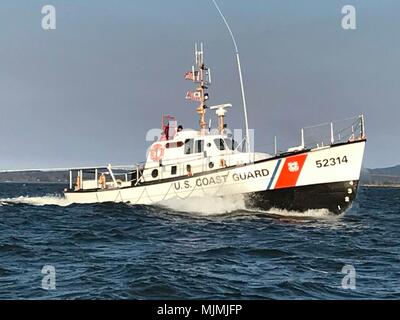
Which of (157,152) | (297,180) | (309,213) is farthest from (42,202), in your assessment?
(309,213)

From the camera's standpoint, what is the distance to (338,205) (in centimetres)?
2139

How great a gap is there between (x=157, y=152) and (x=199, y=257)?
14.9m

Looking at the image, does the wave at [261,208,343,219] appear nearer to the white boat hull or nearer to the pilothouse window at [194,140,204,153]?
the white boat hull

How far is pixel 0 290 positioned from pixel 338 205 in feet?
54.0

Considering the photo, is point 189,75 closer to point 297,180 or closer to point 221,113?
point 221,113

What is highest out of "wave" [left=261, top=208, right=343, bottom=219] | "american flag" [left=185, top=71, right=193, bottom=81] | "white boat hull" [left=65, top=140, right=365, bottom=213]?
"american flag" [left=185, top=71, right=193, bottom=81]

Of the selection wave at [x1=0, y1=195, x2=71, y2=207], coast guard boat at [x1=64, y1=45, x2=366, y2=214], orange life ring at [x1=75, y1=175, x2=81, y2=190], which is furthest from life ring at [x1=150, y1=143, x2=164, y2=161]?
wave at [x1=0, y1=195, x2=71, y2=207]

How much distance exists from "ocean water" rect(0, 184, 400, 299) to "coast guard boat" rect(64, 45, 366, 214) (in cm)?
119

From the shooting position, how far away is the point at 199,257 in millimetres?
11680

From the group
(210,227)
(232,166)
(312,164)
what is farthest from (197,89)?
(210,227)

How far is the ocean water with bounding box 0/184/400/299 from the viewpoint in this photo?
8445 millimetres

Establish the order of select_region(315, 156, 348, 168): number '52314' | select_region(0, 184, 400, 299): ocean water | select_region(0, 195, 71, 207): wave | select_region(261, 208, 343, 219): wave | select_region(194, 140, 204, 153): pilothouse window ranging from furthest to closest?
select_region(0, 195, 71, 207): wave → select_region(194, 140, 204, 153): pilothouse window → select_region(261, 208, 343, 219): wave → select_region(315, 156, 348, 168): number '52314' → select_region(0, 184, 400, 299): ocean water

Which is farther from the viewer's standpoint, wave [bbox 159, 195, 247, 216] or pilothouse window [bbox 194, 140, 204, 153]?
pilothouse window [bbox 194, 140, 204, 153]

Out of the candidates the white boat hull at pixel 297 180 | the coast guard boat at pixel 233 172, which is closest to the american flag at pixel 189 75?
the coast guard boat at pixel 233 172
